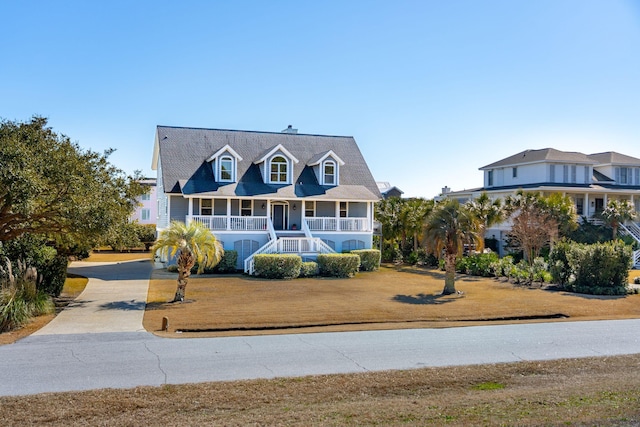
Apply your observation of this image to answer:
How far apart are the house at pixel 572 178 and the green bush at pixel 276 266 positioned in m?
20.2

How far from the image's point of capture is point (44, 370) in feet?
36.2

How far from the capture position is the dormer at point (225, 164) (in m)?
34.1

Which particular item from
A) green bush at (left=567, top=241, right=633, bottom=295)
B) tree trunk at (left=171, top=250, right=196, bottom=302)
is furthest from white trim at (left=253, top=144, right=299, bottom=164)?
green bush at (left=567, top=241, right=633, bottom=295)

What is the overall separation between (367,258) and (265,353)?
20.4 m

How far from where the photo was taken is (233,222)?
32.6m

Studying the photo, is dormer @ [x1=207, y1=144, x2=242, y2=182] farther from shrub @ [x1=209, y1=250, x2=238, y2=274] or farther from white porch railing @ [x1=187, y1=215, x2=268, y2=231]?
shrub @ [x1=209, y1=250, x2=238, y2=274]

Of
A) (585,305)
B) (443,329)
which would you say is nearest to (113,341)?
(443,329)

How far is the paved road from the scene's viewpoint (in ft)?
35.2

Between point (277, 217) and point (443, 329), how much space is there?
2111 centimetres

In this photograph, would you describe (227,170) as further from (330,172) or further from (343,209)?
(343,209)

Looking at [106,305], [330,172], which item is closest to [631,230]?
[330,172]

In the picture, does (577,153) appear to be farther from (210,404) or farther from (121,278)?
(210,404)

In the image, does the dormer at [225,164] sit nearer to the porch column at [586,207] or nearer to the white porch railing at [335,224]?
the white porch railing at [335,224]

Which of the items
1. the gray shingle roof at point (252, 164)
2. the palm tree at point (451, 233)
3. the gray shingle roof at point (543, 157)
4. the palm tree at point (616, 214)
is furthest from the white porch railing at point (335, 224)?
the palm tree at point (616, 214)
